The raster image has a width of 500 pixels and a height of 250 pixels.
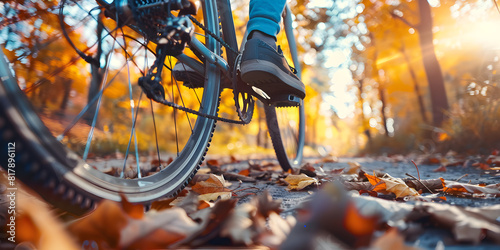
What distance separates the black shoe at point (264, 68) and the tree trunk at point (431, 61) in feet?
19.5

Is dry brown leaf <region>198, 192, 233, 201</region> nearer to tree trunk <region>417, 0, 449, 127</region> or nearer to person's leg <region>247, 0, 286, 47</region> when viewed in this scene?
person's leg <region>247, 0, 286, 47</region>

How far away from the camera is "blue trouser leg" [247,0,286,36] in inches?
55.7

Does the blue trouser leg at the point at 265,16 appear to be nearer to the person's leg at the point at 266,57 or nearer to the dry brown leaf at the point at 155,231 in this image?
the person's leg at the point at 266,57

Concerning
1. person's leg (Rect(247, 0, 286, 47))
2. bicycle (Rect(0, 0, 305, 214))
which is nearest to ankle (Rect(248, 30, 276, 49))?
person's leg (Rect(247, 0, 286, 47))

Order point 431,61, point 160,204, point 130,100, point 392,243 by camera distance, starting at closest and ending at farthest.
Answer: point 392,243 < point 160,204 < point 130,100 < point 431,61

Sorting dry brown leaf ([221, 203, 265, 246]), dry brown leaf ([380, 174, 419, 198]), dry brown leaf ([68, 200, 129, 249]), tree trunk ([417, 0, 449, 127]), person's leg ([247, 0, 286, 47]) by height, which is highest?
tree trunk ([417, 0, 449, 127])

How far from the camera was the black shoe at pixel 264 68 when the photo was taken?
4.13 ft

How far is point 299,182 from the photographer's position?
48.0 inches

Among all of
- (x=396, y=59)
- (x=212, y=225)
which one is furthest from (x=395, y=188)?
(x=396, y=59)

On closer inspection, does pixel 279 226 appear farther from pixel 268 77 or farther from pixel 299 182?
pixel 268 77

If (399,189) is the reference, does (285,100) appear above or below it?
above

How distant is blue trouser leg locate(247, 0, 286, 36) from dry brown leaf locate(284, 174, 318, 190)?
0.76 m

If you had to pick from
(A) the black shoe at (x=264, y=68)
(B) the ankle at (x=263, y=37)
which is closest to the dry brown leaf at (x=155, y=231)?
(A) the black shoe at (x=264, y=68)

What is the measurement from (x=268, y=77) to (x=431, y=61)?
6.32 metres
